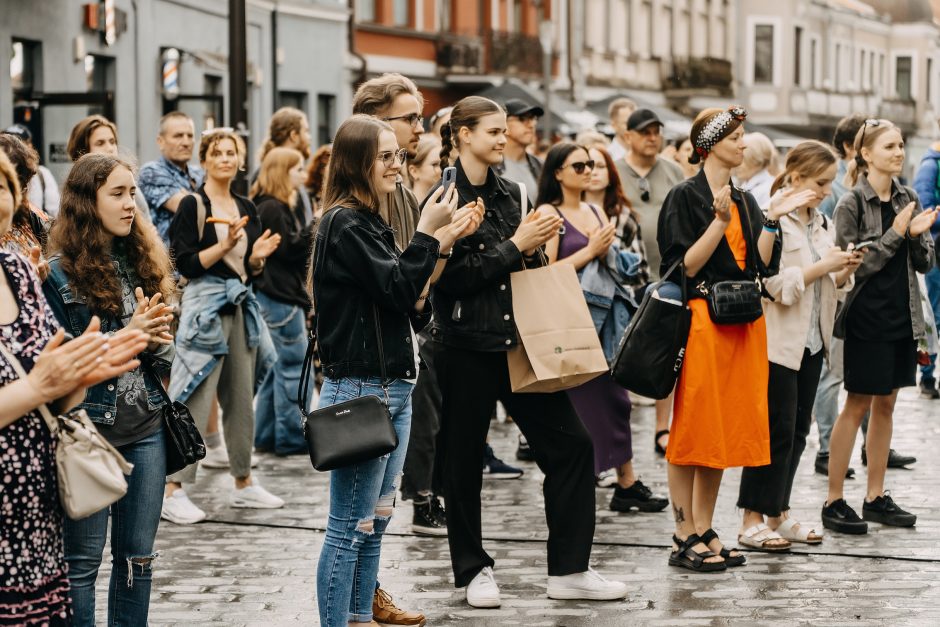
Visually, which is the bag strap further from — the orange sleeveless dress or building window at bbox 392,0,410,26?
building window at bbox 392,0,410,26

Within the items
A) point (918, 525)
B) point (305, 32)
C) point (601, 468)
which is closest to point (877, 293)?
point (918, 525)

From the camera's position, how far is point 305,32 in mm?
29594

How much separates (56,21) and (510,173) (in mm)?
10690

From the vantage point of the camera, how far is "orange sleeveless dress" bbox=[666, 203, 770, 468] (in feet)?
23.7

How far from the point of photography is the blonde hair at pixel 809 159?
26.2 ft

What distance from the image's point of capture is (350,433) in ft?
18.1

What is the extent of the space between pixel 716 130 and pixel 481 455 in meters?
1.85

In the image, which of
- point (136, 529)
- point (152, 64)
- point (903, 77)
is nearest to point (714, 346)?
point (136, 529)

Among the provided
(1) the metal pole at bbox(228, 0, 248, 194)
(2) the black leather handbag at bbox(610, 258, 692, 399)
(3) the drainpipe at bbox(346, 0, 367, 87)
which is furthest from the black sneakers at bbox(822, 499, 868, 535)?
(3) the drainpipe at bbox(346, 0, 367, 87)

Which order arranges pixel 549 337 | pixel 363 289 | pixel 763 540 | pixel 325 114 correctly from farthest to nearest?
pixel 325 114, pixel 763 540, pixel 549 337, pixel 363 289

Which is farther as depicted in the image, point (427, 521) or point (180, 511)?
point (180, 511)

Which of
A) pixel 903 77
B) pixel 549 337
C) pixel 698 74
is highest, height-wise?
pixel 903 77

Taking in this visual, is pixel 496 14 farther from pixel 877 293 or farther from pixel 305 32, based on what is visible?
pixel 877 293

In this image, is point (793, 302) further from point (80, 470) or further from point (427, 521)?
point (80, 470)
